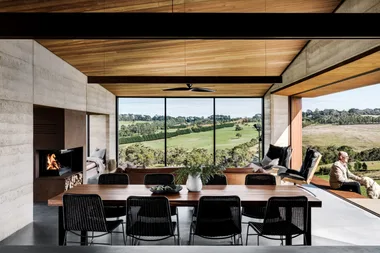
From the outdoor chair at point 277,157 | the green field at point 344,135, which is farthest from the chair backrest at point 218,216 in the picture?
the green field at point 344,135

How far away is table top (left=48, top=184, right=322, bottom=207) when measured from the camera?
3389 millimetres

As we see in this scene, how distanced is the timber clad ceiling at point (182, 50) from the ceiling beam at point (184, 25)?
0.17 meters

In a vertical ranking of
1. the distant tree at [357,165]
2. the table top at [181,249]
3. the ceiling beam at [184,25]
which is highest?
the ceiling beam at [184,25]

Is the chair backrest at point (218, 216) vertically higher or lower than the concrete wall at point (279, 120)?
lower

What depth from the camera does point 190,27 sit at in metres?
3.10

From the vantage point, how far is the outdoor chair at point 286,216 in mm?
3104

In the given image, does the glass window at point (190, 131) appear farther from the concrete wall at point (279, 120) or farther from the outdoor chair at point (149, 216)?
the outdoor chair at point (149, 216)

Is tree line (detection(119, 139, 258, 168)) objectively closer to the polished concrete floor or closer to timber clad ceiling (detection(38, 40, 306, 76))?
timber clad ceiling (detection(38, 40, 306, 76))

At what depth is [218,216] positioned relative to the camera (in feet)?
10.5

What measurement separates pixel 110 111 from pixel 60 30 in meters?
7.14

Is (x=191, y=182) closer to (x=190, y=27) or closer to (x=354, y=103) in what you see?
(x=190, y=27)

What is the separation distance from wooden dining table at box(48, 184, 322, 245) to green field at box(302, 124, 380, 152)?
7.05m

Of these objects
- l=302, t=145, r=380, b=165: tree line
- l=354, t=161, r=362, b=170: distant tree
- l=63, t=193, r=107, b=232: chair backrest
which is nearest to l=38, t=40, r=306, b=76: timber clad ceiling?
l=63, t=193, r=107, b=232: chair backrest

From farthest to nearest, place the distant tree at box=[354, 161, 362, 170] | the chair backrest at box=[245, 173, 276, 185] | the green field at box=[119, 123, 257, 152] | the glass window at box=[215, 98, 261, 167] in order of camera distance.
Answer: the green field at box=[119, 123, 257, 152] < the glass window at box=[215, 98, 261, 167] < the distant tree at box=[354, 161, 362, 170] < the chair backrest at box=[245, 173, 276, 185]
